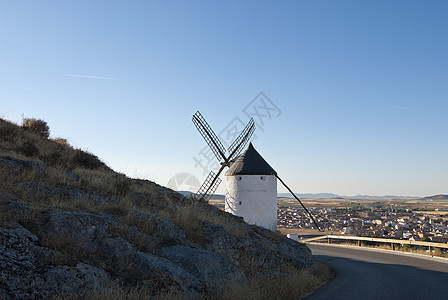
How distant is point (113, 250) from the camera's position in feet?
24.0

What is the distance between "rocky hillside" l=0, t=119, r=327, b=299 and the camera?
5945 mm

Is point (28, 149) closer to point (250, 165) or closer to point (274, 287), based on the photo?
Answer: point (274, 287)

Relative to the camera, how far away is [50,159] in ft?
49.4

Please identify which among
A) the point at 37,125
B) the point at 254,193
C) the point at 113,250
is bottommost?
the point at 113,250

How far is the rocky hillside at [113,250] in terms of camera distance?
5.95 meters

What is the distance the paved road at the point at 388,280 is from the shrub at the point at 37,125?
60.0 ft

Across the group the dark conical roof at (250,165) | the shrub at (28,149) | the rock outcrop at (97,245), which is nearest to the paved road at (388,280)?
the rock outcrop at (97,245)

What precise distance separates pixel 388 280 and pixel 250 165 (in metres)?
15.1

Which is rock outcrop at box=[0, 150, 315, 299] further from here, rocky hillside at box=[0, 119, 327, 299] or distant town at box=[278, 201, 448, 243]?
distant town at box=[278, 201, 448, 243]

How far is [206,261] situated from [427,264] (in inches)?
502

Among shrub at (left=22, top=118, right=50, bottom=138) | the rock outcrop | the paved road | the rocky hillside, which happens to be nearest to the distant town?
the paved road

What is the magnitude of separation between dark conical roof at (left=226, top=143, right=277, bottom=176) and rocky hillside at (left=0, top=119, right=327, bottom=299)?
514 inches

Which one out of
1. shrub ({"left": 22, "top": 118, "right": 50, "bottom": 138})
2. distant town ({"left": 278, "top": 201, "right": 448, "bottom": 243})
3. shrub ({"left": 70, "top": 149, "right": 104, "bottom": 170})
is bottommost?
distant town ({"left": 278, "top": 201, "right": 448, "bottom": 243})

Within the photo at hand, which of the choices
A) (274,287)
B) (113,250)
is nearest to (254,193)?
(274,287)
